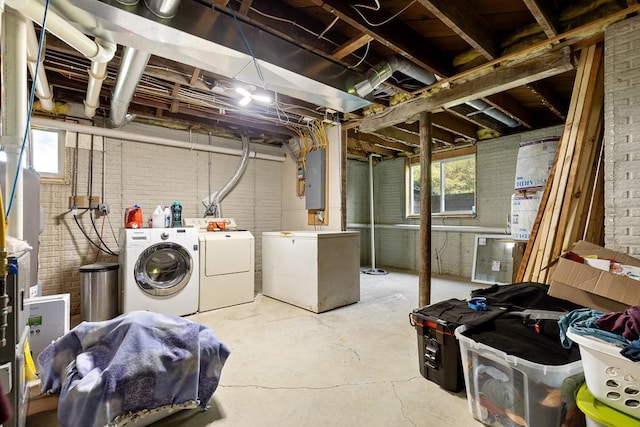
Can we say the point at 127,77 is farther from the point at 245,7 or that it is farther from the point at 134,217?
the point at 134,217

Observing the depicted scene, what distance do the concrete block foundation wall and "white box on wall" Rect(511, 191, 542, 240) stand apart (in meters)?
3.44

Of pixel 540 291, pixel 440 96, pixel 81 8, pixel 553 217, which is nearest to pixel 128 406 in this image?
pixel 81 8

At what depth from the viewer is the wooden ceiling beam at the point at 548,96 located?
2.92 meters

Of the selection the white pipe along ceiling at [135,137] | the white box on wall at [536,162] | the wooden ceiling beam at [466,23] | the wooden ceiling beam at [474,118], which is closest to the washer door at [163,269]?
the white pipe along ceiling at [135,137]

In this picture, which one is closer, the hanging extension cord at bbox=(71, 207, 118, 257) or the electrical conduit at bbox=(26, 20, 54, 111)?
the electrical conduit at bbox=(26, 20, 54, 111)

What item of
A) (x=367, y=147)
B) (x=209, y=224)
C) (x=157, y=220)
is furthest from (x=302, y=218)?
(x=157, y=220)

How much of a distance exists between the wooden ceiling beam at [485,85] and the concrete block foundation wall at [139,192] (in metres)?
2.28

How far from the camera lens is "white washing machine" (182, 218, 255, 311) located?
3.40 meters

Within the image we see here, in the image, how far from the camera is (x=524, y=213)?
3.09m

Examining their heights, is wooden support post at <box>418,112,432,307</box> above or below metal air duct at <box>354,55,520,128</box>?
below

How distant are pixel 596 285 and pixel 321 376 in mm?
1679

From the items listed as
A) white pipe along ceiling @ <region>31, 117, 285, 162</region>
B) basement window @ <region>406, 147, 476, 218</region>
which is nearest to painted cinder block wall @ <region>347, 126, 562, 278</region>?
basement window @ <region>406, 147, 476, 218</region>

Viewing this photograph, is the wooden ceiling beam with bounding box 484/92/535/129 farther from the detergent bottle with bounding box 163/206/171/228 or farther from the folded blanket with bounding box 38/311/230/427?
the detergent bottle with bounding box 163/206/171/228

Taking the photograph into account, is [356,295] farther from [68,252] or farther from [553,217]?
[68,252]
